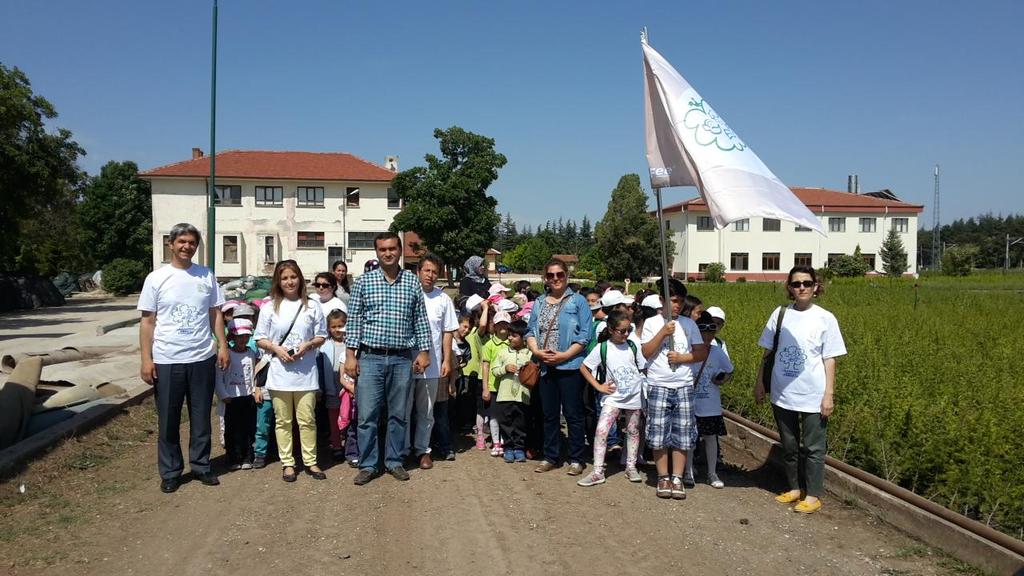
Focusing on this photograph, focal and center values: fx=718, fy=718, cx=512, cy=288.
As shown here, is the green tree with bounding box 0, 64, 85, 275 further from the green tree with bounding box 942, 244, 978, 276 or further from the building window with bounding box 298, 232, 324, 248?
the green tree with bounding box 942, 244, 978, 276

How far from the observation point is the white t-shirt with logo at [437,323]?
20.3 feet

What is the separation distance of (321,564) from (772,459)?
4.21m

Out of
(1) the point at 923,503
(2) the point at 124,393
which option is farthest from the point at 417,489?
(2) the point at 124,393

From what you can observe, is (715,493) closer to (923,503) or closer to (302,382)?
(923,503)

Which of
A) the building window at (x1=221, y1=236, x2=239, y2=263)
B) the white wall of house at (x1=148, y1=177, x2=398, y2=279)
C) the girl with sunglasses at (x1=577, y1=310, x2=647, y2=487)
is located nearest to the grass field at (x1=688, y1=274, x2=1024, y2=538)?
the girl with sunglasses at (x1=577, y1=310, x2=647, y2=487)

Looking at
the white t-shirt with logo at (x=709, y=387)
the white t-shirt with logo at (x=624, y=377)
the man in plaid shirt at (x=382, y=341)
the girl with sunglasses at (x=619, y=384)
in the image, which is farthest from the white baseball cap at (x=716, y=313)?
the man in plaid shirt at (x=382, y=341)

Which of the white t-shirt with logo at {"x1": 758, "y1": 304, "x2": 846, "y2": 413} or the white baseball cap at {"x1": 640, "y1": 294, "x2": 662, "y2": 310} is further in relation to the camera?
the white baseball cap at {"x1": 640, "y1": 294, "x2": 662, "y2": 310}

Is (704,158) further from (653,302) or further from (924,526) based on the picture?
(924,526)

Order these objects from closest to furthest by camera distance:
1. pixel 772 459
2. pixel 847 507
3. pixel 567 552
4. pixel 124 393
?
pixel 567 552
pixel 847 507
pixel 772 459
pixel 124 393

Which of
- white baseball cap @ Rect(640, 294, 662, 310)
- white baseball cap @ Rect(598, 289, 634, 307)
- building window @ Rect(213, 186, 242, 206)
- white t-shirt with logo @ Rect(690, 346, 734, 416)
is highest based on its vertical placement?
building window @ Rect(213, 186, 242, 206)

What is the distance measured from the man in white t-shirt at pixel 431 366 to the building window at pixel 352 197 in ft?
144

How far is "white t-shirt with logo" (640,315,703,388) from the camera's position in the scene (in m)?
5.54

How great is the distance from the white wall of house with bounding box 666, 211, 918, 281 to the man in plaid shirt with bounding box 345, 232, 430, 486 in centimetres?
5301

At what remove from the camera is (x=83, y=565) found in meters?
4.15
